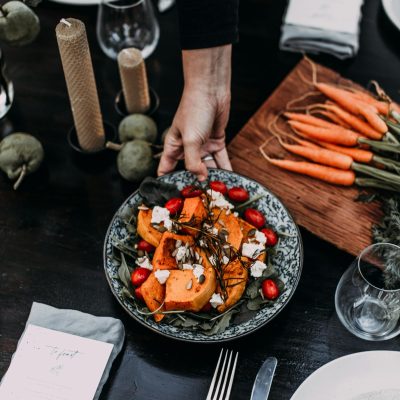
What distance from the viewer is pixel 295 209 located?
5.39ft

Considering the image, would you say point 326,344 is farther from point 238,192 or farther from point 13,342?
point 13,342

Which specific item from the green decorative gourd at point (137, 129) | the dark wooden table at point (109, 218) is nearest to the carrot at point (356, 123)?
the dark wooden table at point (109, 218)

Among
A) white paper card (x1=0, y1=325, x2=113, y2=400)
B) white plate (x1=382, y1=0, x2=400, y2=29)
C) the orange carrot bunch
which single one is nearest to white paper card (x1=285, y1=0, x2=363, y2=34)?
white plate (x1=382, y1=0, x2=400, y2=29)

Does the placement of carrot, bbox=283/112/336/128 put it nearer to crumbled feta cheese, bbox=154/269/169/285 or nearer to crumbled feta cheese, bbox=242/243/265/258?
crumbled feta cheese, bbox=242/243/265/258

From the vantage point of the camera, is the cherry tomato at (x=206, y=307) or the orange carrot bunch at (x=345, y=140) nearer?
the cherry tomato at (x=206, y=307)

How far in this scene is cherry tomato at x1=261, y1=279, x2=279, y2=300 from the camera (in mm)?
1377

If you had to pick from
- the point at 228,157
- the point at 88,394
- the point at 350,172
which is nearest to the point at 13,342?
the point at 88,394

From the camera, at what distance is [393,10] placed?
2100 millimetres

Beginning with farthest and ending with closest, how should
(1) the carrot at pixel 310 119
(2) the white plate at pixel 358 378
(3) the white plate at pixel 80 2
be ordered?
(3) the white plate at pixel 80 2 → (1) the carrot at pixel 310 119 → (2) the white plate at pixel 358 378

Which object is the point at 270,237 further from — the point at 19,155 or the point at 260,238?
the point at 19,155

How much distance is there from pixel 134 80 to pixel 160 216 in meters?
0.50

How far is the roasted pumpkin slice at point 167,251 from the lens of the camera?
1.38 metres

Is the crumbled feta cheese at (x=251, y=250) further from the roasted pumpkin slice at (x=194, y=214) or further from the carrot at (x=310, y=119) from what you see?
the carrot at (x=310, y=119)

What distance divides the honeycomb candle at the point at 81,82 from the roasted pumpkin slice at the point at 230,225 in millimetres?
473
